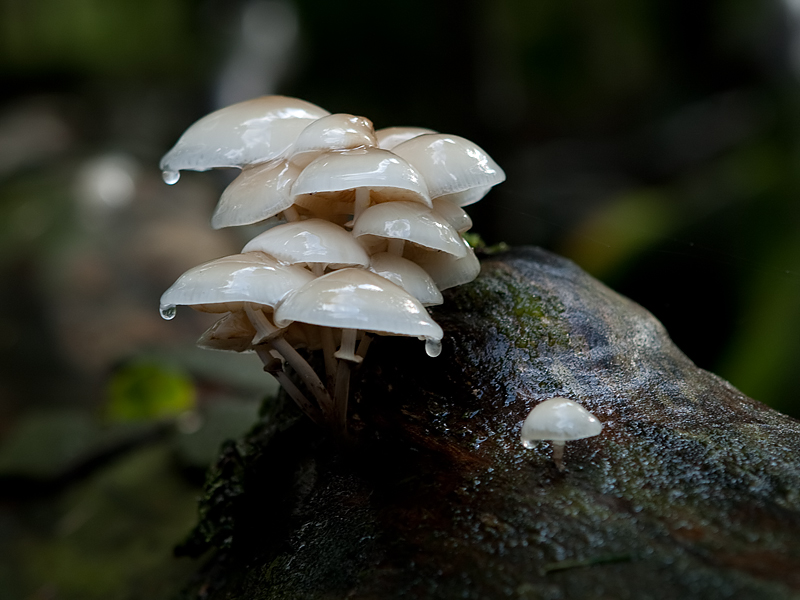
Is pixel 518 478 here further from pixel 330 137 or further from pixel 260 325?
pixel 330 137

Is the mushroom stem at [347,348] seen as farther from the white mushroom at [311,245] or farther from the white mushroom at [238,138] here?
the white mushroom at [238,138]

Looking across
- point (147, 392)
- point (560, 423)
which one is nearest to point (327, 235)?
point (560, 423)

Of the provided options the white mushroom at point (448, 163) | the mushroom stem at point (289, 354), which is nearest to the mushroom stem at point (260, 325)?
the mushroom stem at point (289, 354)

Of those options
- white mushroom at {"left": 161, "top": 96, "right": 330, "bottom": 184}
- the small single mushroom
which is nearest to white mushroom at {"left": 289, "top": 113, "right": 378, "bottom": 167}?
white mushroom at {"left": 161, "top": 96, "right": 330, "bottom": 184}

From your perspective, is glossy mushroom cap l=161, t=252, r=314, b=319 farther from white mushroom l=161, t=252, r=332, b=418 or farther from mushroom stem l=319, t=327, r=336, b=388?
mushroom stem l=319, t=327, r=336, b=388

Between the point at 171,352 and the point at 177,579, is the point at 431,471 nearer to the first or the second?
the point at 177,579

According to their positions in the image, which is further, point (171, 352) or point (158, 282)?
point (158, 282)

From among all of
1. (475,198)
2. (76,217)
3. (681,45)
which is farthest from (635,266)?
(681,45)
